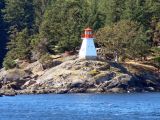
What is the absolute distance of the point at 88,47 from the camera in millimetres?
128250

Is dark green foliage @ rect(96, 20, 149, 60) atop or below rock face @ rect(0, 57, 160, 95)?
atop

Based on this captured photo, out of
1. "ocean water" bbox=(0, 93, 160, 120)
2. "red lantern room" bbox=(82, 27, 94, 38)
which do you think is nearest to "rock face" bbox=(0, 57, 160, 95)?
"ocean water" bbox=(0, 93, 160, 120)

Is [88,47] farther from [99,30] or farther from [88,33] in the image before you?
[99,30]

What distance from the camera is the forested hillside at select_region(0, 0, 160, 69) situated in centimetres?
13150

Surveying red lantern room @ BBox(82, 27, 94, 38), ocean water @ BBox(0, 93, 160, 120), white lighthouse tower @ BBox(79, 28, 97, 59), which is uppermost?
red lantern room @ BBox(82, 27, 94, 38)

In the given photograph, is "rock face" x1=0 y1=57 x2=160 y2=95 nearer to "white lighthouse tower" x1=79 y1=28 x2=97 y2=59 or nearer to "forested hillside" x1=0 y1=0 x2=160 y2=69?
"white lighthouse tower" x1=79 y1=28 x2=97 y2=59

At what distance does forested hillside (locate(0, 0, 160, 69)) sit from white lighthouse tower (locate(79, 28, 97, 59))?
407 cm

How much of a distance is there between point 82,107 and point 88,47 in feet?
105

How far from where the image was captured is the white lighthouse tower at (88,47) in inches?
5010

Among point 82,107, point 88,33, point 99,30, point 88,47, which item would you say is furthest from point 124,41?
point 82,107

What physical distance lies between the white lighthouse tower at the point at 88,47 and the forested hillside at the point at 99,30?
4.07 m

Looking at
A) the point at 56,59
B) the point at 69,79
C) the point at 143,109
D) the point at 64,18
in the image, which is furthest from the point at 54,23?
the point at 143,109

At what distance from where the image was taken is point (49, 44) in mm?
141750

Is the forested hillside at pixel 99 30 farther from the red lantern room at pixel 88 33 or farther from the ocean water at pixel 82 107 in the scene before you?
the ocean water at pixel 82 107
